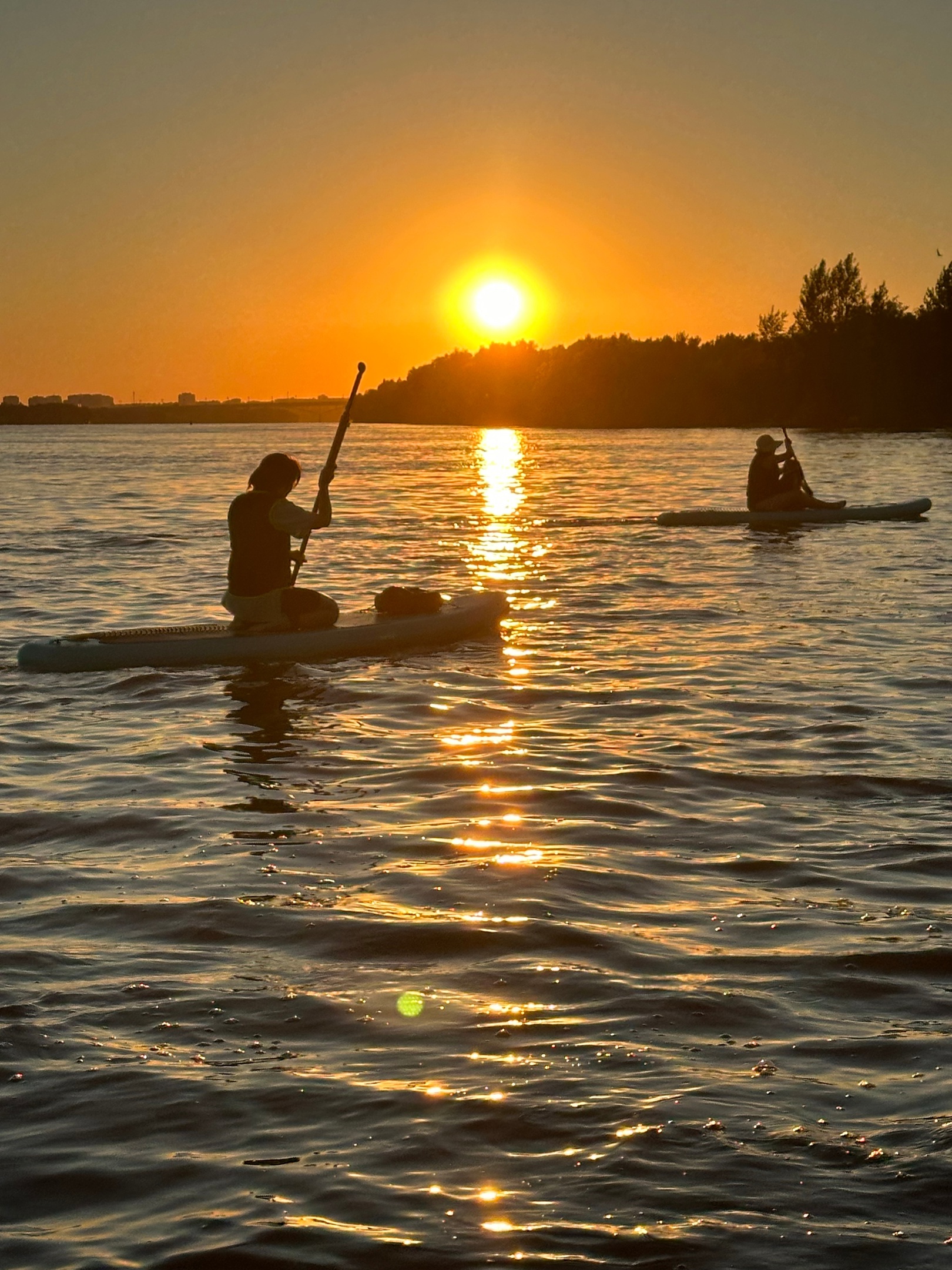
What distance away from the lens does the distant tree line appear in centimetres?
9694

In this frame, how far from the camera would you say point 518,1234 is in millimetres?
3533

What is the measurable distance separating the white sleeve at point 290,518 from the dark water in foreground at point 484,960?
1212 millimetres

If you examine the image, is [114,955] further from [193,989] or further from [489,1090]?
[489,1090]

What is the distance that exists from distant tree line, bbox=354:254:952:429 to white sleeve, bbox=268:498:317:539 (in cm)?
9022

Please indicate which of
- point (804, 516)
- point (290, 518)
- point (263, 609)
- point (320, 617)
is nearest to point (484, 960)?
point (290, 518)

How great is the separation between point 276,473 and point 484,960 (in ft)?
22.0

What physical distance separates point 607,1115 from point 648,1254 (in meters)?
0.68

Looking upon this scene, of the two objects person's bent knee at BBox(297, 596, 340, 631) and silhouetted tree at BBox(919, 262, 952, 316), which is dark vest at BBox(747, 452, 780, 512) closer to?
person's bent knee at BBox(297, 596, 340, 631)

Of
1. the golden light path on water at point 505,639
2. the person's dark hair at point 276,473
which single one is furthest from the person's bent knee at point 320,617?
the golden light path on water at point 505,639

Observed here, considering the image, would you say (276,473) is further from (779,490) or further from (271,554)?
(779,490)

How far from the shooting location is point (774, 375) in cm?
11169

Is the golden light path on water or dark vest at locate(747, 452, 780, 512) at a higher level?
dark vest at locate(747, 452, 780, 512)

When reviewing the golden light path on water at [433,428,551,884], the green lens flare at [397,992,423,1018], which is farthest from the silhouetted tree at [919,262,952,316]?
the green lens flare at [397,992,423,1018]

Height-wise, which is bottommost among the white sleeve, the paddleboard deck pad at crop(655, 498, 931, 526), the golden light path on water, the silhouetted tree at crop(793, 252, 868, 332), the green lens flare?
the green lens flare
